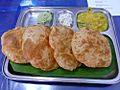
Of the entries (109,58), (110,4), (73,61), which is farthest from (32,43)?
(110,4)

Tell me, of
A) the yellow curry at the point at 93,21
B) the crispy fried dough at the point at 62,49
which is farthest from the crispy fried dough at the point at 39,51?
the yellow curry at the point at 93,21

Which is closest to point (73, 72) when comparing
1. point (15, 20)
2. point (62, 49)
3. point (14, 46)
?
point (62, 49)

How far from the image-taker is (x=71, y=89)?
838 mm

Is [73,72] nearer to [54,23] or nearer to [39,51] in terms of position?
[39,51]

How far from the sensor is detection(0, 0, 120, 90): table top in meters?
0.84

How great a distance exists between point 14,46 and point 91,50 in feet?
0.90

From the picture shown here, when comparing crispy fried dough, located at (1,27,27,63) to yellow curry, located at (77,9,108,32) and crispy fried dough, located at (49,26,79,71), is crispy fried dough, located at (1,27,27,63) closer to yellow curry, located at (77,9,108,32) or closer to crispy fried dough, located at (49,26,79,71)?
crispy fried dough, located at (49,26,79,71)

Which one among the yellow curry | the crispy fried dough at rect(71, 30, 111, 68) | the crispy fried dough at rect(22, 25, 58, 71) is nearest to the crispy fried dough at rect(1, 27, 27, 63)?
the crispy fried dough at rect(22, 25, 58, 71)

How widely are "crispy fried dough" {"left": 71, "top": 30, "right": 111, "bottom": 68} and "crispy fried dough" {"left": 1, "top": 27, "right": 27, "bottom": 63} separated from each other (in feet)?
0.63

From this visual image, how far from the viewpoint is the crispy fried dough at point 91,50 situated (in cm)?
79

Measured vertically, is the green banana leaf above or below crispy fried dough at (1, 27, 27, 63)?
below

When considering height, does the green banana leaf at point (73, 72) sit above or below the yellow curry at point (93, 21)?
below

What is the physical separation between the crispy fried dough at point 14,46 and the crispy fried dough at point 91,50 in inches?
7.6

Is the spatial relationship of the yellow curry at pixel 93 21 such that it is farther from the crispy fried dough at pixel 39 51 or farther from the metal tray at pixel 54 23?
the crispy fried dough at pixel 39 51
